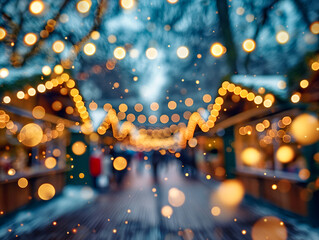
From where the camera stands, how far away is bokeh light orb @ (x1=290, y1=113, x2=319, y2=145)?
5816 mm

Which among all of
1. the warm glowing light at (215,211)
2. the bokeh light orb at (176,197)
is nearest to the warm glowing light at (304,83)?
the warm glowing light at (215,211)

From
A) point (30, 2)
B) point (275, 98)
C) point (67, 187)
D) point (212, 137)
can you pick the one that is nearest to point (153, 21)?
point (30, 2)

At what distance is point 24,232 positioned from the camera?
538 cm

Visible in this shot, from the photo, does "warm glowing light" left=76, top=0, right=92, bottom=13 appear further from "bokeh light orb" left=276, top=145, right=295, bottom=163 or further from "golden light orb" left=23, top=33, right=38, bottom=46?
"bokeh light orb" left=276, top=145, right=295, bottom=163

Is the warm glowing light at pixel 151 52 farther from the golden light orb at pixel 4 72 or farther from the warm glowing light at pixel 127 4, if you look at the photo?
the golden light orb at pixel 4 72

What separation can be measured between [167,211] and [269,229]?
7.91 ft

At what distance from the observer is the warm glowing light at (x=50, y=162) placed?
925cm

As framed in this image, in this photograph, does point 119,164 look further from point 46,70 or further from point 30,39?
point 30,39

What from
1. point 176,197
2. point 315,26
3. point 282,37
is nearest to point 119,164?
point 176,197

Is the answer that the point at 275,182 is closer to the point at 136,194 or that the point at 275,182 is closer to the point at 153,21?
the point at 136,194

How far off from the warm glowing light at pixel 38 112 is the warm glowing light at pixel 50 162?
5.26 feet

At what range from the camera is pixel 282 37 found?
6.23 m

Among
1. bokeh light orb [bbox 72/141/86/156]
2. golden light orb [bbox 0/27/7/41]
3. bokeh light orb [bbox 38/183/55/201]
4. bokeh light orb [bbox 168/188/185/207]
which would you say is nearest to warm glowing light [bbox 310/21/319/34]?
bokeh light orb [bbox 168/188/185/207]

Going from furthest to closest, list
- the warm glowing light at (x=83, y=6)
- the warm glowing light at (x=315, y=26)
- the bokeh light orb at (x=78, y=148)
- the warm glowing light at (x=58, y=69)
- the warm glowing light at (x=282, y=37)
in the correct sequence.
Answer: the bokeh light orb at (x=78, y=148)
the warm glowing light at (x=58, y=69)
the warm glowing light at (x=282, y=37)
the warm glowing light at (x=83, y=6)
the warm glowing light at (x=315, y=26)
